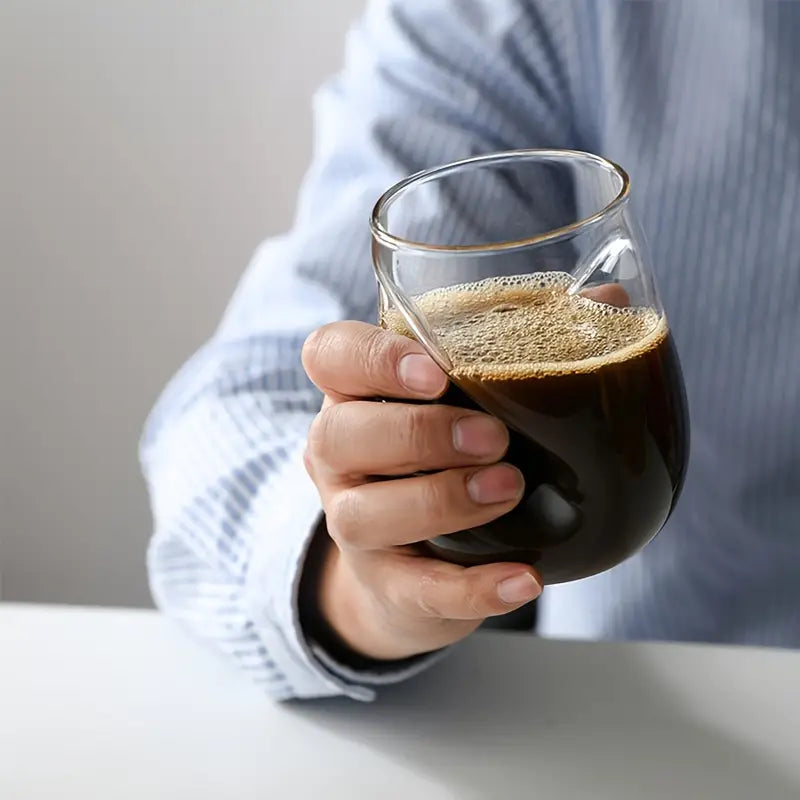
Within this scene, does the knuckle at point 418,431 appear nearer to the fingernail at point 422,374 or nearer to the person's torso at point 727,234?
the fingernail at point 422,374

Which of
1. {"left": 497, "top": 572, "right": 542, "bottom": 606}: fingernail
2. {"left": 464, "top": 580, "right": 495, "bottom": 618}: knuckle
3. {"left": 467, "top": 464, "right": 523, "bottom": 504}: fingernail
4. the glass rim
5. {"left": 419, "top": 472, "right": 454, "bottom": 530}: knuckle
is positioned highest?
the glass rim

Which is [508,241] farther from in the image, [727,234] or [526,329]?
[727,234]

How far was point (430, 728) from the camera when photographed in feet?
2.22

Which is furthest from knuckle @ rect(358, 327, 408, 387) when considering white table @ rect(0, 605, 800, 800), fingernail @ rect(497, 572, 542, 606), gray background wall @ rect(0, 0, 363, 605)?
gray background wall @ rect(0, 0, 363, 605)

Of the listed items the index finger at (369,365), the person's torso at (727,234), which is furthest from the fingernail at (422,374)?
the person's torso at (727,234)

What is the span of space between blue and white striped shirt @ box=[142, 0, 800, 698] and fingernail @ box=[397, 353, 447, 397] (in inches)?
12.9

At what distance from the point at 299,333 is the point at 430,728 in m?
0.34

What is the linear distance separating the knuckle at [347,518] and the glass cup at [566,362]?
7 centimetres

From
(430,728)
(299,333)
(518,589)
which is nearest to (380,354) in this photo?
(518,589)

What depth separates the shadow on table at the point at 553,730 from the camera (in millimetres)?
618

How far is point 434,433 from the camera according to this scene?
1.60 feet

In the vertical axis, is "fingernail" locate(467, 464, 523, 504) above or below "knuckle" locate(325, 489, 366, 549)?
above

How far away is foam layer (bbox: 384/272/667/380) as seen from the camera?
45cm

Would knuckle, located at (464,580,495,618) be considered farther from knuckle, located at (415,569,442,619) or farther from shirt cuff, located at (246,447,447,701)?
shirt cuff, located at (246,447,447,701)
